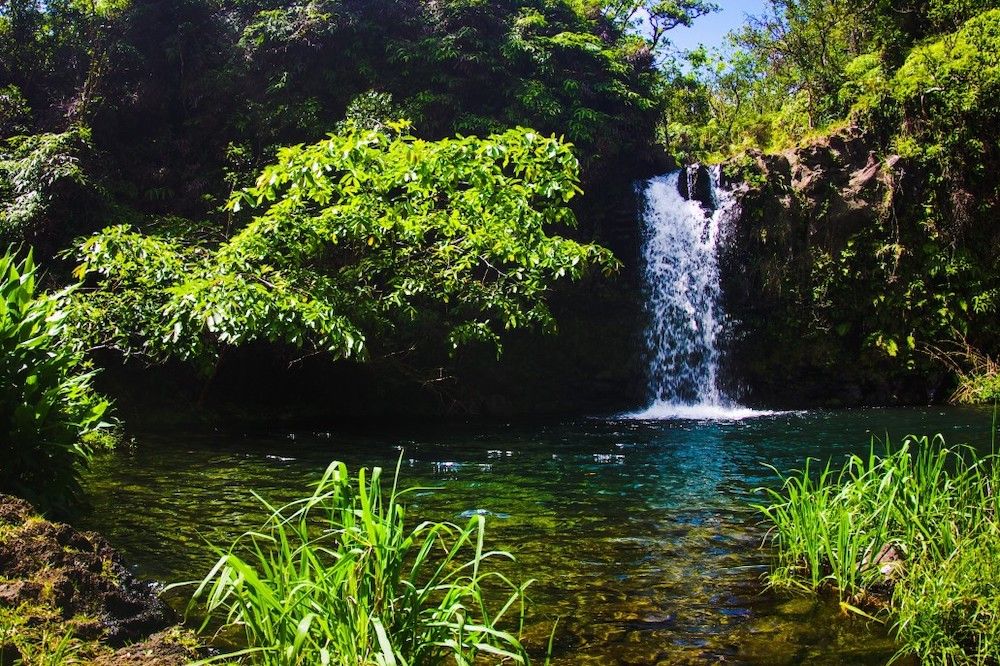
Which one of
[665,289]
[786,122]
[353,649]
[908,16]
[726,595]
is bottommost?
[726,595]

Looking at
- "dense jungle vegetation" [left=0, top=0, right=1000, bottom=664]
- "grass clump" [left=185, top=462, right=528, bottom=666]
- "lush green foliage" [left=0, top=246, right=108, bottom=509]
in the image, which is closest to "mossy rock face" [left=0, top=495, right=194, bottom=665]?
"grass clump" [left=185, top=462, right=528, bottom=666]

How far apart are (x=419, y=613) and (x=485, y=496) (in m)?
4.81

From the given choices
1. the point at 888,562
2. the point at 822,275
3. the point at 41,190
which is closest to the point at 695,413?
the point at 822,275

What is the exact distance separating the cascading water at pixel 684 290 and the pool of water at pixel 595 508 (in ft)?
15.9

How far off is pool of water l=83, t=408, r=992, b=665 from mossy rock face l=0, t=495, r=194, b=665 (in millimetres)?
1571

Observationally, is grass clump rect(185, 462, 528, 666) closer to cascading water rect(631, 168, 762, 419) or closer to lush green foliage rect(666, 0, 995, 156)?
cascading water rect(631, 168, 762, 419)

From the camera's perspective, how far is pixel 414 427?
1438 cm

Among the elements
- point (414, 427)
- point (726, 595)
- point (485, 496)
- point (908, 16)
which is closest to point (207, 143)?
point (414, 427)

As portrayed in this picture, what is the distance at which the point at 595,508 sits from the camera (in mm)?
6715

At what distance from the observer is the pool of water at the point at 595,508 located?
3.77m

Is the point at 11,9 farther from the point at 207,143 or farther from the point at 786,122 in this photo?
the point at 786,122

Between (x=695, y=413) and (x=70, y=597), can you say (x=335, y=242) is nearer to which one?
(x=70, y=597)

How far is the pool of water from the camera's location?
12.4 ft

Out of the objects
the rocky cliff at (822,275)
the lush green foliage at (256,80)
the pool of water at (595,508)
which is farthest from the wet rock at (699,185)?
the pool of water at (595,508)
